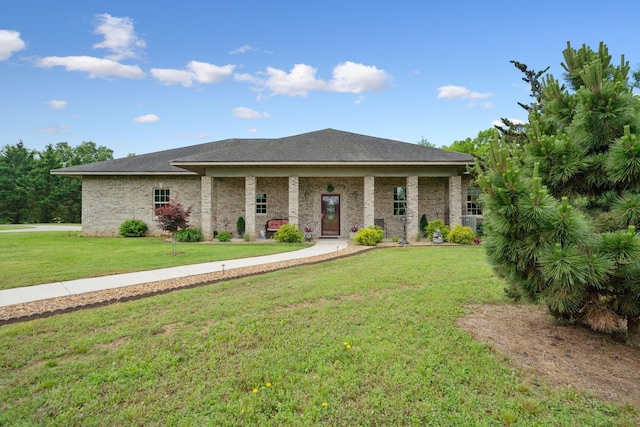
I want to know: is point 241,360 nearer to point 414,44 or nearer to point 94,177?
point 414,44

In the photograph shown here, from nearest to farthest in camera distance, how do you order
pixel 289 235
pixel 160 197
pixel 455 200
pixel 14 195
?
pixel 289 235 < pixel 455 200 < pixel 160 197 < pixel 14 195

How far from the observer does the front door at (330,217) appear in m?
17.7

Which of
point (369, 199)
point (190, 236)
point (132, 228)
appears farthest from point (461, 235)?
point (132, 228)

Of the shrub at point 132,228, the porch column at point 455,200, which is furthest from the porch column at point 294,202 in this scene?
the shrub at point 132,228

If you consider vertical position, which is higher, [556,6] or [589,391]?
[556,6]

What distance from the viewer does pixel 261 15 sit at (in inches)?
561

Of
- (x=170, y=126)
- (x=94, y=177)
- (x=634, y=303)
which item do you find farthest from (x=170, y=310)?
(x=170, y=126)

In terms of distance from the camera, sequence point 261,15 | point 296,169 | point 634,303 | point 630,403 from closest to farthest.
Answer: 1. point 630,403
2. point 634,303
3. point 261,15
4. point 296,169

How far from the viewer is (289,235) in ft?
48.1

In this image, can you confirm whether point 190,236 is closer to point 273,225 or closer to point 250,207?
point 250,207

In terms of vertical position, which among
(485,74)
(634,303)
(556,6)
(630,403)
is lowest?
(630,403)

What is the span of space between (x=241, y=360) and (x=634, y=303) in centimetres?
392

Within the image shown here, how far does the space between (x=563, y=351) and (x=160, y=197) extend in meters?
18.6

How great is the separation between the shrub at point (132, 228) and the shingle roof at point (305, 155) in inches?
106
